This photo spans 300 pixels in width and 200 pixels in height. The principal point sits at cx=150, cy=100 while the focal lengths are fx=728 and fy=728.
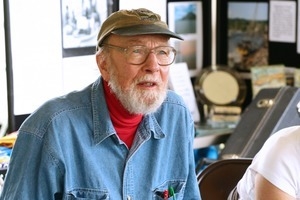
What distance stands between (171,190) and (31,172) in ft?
1.34

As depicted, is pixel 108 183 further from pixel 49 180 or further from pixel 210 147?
pixel 210 147

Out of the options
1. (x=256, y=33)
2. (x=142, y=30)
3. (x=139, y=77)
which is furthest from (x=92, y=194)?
(x=256, y=33)

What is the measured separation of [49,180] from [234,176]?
77 centimetres

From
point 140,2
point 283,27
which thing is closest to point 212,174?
point 140,2

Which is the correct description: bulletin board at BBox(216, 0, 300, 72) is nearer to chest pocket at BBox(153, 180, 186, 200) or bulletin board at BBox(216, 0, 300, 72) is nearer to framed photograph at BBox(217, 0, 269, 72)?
framed photograph at BBox(217, 0, 269, 72)

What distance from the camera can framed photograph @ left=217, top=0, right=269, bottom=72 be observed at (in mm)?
3623

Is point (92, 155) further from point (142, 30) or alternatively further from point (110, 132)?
point (142, 30)

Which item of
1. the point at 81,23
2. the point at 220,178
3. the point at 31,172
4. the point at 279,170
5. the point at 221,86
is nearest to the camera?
the point at 31,172

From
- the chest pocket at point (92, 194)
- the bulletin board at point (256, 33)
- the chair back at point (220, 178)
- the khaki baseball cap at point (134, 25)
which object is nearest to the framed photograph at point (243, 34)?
the bulletin board at point (256, 33)

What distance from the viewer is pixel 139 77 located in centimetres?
183

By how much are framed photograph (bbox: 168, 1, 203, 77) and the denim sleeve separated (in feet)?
5.87

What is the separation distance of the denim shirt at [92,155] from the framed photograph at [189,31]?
1516 mm

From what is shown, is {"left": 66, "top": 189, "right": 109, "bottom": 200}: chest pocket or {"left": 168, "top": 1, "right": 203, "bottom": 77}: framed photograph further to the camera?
{"left": 168, "top": 1, "right": 203, "bottom": 77}: framed photograph

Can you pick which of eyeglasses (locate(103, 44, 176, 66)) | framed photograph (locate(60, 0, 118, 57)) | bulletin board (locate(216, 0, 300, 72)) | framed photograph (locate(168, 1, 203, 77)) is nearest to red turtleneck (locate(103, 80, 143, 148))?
eyeglasses (locate(103, 44, 176, 66))
